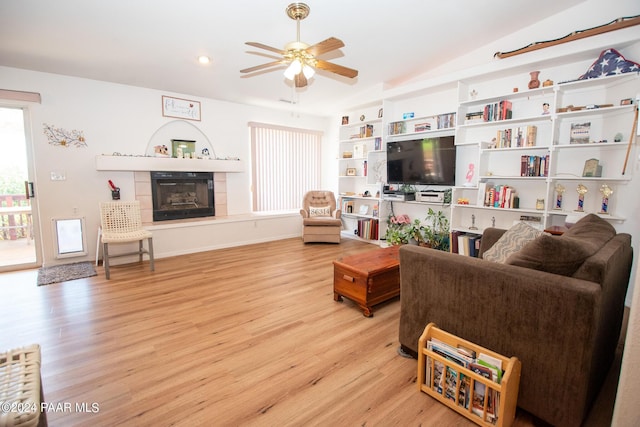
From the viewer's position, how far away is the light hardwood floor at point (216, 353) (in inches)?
62.5

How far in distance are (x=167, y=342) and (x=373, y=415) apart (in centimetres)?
158

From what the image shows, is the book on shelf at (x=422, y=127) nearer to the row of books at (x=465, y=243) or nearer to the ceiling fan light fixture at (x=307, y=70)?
the row of books at (x=465, y=243)

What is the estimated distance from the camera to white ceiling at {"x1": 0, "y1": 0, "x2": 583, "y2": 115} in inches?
105

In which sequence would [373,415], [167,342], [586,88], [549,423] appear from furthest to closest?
1. [586,88]
2. [167,342]
3. [373,415]
4. [549,423]

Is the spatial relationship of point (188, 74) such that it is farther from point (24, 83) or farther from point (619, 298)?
point (619, 298)

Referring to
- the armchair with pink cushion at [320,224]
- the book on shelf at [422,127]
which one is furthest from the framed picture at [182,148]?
the book on shelf at [422,127]

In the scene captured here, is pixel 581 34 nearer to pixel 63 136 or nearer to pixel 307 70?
pixel 307 70

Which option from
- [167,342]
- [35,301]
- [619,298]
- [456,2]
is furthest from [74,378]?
[456,2]

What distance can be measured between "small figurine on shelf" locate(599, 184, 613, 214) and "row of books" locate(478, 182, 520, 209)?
77 cm

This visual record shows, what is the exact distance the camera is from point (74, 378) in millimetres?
1841

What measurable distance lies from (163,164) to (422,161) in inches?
157

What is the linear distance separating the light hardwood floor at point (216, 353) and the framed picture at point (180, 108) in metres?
2.67

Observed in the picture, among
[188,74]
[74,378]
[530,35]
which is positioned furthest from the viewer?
[188,74]

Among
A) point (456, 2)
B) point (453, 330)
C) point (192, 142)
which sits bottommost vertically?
point (453, 330)
